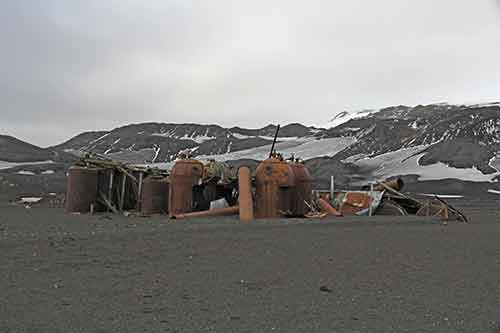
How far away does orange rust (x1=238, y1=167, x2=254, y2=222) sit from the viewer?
16936mm

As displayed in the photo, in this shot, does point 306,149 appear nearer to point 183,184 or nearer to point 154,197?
point 154,197

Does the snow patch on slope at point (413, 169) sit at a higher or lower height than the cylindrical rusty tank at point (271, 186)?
higher

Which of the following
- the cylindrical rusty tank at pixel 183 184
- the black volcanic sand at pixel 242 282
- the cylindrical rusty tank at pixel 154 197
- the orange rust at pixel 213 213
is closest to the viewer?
the black volcanic sand at pixel 242 282

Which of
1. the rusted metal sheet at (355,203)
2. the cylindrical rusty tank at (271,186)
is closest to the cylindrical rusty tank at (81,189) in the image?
the cylindrical rusty tank at (271,186)

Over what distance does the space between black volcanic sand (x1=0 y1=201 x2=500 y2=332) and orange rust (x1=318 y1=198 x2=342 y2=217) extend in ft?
21.8

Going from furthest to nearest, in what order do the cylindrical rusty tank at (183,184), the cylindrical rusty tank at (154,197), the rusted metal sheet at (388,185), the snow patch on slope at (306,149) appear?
1. the snow patch on slope at (306,149)
2. the rusted metal sheet at (388,185)
3. the cylindrical rusty tank at (154,197)
4. the cylindrical rusty tank at (183,184)

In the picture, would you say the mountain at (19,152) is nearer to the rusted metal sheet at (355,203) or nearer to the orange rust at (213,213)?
the rusted metal sheet at (355,203)

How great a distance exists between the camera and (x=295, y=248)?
34.9 ft

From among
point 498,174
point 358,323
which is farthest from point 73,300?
point 498,174

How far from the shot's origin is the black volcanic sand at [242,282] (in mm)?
5727

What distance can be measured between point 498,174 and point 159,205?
128 feet

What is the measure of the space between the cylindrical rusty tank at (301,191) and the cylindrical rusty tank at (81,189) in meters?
6.16

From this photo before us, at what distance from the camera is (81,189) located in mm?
20047

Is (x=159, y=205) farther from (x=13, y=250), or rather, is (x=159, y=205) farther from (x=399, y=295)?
(x=399, y=295)
